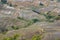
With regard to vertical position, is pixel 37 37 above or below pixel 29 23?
above

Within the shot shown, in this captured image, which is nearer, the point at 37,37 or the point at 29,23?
the point at 37,37

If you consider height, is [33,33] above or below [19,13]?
above

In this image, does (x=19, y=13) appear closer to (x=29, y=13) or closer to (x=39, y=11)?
(x=29, y=13)

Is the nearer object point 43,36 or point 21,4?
point 43,36

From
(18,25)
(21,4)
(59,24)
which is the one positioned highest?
(59,24)

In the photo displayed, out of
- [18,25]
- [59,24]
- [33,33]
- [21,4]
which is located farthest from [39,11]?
[33,33]

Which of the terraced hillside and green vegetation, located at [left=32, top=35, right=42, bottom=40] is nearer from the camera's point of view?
green vegetation, located at [left=32, top=35, right=42, bottom=40]

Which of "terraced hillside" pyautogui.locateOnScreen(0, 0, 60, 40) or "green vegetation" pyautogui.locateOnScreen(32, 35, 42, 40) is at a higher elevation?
"green vegetation" pyautogui.locateOnScreen(32, 35, 42, 40)

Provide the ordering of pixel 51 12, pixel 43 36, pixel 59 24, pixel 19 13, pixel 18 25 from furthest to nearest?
pixel 51 12, pixel 19 13, pixel 18 25, pixel 59 24, pixel 43 36

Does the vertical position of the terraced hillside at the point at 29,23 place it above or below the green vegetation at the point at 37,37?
below

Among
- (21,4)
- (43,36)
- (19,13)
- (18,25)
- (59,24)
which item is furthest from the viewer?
(21,4)

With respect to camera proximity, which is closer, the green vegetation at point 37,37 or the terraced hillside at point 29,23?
the green vegetation at point 37,37
